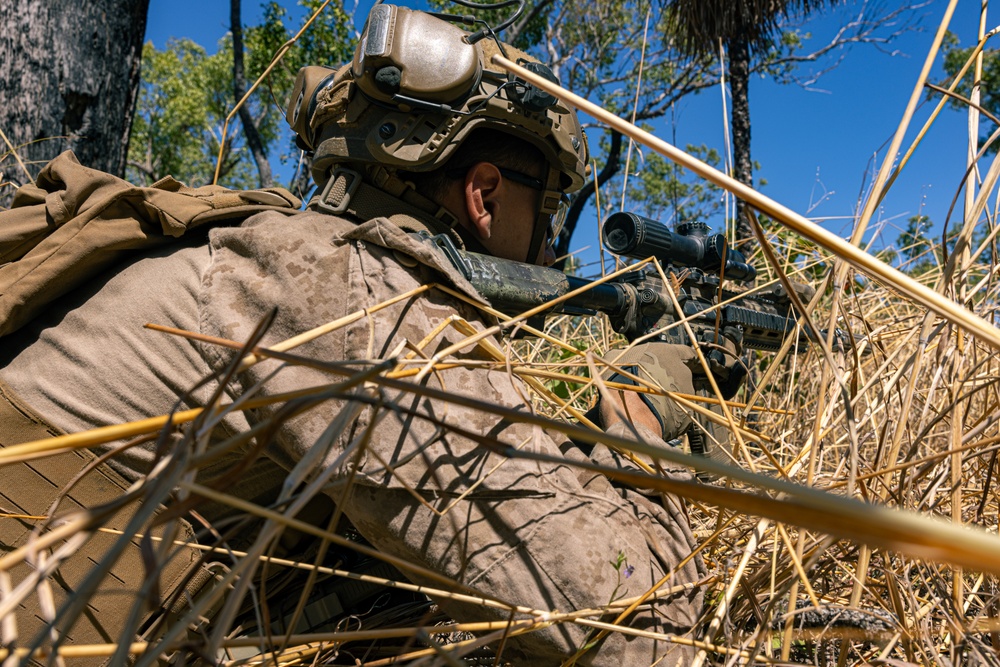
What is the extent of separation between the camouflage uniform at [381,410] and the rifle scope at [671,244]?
112cm

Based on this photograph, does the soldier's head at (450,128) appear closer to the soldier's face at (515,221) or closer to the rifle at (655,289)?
the soldier's face at (515,221)

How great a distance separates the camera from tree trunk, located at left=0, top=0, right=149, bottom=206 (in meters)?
2.96

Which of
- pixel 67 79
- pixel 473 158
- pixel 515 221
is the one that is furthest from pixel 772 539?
pixel 67 79

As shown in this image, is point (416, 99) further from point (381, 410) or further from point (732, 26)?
point (732, 26)

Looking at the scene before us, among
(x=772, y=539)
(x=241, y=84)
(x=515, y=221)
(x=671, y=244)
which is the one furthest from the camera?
(x=241, y=84)

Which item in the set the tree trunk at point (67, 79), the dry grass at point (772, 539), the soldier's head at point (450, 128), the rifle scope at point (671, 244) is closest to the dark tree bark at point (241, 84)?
the tree trunk at point (67, 79)

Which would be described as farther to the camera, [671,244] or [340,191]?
[671,244]

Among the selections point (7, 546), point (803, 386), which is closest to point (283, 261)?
point (7, 546)

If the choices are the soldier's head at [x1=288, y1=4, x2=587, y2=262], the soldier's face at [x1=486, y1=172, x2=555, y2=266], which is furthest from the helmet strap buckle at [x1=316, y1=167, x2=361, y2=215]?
the soldier's face at [x1=486, y1=172, x2=555, y2=266]

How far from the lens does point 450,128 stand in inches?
81.0

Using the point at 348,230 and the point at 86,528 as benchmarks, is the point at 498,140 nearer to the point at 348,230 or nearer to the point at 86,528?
the point at 348,230

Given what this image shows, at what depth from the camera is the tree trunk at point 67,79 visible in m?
2.96

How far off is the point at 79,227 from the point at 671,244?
1969 mm

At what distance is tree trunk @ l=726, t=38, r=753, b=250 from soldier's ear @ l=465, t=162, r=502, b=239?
7144 mm
